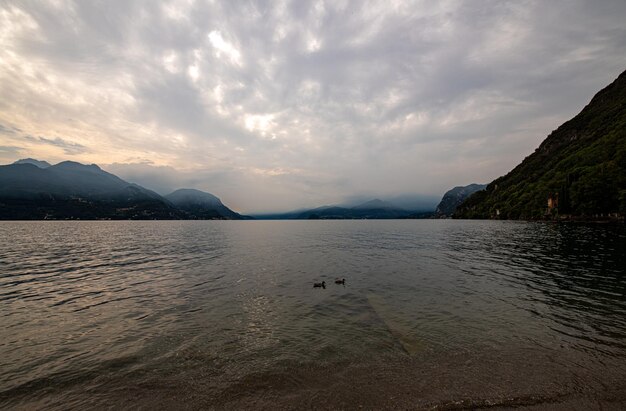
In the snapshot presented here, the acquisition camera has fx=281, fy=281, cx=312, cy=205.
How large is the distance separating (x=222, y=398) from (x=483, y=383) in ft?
39.4

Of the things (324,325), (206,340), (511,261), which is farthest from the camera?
(511,261)

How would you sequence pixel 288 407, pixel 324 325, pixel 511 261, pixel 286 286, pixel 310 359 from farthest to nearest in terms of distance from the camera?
1. pixel 511 261
2. pixel 286 286
3. pixel 324 325
4. pixel 310 359
5. pixel 288 407

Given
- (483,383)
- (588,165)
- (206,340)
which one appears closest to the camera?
(483,383)

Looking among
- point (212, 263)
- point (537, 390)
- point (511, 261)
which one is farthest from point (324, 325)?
point (511, 261)

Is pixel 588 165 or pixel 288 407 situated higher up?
pixel 588 165

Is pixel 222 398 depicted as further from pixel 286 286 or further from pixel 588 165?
pixel 588 165

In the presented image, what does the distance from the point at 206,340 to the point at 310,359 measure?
7644mm

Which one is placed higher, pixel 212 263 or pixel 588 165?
pixel 588 165

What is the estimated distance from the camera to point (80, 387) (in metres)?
13.7

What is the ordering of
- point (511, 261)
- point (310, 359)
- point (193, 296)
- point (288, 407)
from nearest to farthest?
point (288, 407), point (310, 359), point (193, 296), point (511, 261)

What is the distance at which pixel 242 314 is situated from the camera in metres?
24.4

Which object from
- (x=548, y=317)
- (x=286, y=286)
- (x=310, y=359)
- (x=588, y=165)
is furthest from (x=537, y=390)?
(x=588, y=165)

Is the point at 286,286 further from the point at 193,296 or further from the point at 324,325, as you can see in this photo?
the point at 324,325

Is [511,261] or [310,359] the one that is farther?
[511,261]
